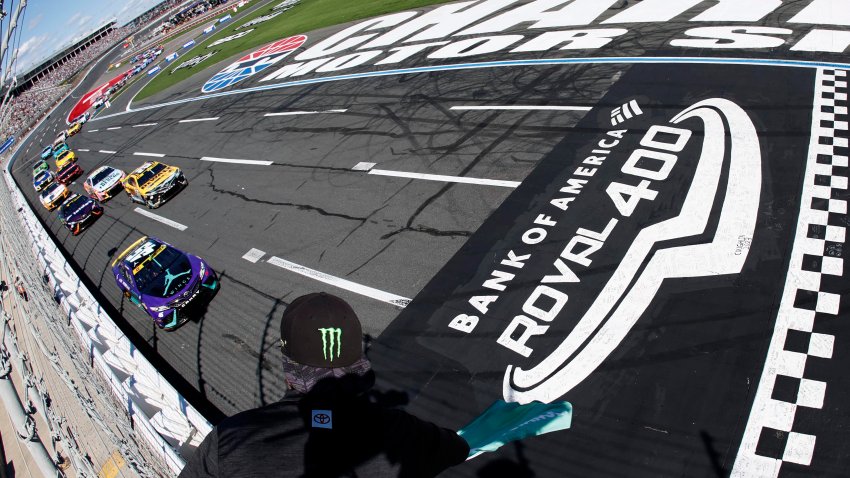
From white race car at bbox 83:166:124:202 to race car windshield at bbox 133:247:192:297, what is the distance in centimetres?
1042

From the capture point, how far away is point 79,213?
1756 cm

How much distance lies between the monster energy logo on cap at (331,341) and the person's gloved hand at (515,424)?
62.9 inches

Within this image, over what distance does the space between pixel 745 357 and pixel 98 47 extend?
93.3 meters

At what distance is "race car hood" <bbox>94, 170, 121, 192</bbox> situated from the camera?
19.3m

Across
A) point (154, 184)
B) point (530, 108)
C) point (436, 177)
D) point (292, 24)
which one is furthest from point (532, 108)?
point (292, 24)

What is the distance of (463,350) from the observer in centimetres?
727

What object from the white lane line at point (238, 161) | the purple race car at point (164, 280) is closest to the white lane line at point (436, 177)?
the white lane line at point (238, 161)

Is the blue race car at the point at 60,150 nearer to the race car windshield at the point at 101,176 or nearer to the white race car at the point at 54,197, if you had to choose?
the white race car at the point at 54,197

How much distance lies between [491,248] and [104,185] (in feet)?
57.4

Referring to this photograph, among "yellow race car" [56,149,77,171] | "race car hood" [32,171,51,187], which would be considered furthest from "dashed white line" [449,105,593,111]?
"race car hood" [32,171,51,187]

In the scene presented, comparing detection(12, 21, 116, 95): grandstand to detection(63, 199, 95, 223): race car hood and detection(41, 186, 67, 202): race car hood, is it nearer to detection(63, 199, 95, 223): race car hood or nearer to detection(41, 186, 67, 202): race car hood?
detection(41, 186, 67, 202): race car hood

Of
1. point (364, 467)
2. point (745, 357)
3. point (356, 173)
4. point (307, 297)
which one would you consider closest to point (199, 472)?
point (364, 467)

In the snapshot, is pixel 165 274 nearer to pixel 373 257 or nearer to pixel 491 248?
pixel 373 257

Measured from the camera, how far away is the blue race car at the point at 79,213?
17.5 m
